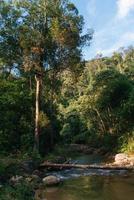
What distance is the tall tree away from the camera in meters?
24.3

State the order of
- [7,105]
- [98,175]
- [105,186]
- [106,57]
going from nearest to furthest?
[105,186]
[98,175]
[7,105]
[106,57]

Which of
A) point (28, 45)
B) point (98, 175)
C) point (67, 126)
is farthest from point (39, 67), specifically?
point (67, 126)

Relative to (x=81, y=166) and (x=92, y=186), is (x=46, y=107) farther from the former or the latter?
(x=92, y=186)

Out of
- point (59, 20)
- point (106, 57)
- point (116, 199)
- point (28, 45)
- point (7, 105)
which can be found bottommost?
point (116, 199)

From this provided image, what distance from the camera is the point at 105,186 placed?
1549 cm

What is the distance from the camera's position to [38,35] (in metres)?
24.3

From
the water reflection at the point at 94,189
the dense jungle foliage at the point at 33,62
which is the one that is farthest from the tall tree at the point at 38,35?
the water reflection at the point at 94,189

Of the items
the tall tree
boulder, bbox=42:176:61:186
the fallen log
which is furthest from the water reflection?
the tall tree

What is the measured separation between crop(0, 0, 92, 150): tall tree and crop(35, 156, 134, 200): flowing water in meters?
7.14

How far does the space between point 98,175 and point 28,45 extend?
986 centimetres

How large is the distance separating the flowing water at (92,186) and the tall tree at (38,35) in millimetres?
7137

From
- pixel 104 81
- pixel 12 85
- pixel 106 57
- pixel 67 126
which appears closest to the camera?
pixel 12 85

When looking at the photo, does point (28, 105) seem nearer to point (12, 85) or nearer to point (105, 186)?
point (12, 85)

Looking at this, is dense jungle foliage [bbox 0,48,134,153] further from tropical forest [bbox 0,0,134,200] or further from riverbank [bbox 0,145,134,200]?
riverbank [bbox 0,145,134,200]
